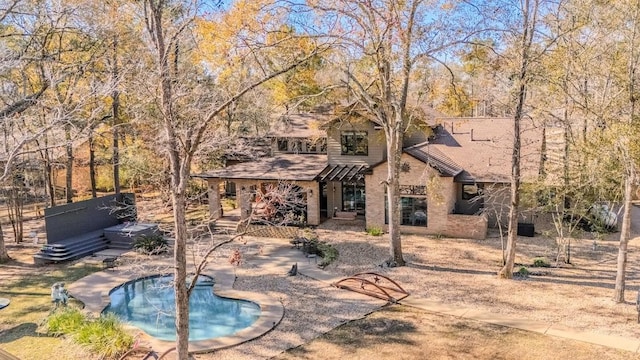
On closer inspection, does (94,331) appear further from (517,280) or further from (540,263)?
(540,263)

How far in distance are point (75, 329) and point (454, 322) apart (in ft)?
33.9

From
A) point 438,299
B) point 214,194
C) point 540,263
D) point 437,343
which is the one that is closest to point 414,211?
point 540,263

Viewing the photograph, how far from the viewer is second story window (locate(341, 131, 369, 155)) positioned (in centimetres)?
2738

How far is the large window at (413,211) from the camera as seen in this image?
25125 millimetres

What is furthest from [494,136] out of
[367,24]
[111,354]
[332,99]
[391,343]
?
[111,354]

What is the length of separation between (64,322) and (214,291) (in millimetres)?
4804

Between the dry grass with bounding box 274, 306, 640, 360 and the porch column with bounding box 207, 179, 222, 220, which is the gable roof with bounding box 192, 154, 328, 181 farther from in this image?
the dry grass with bounding box 274, 306, 640, 360

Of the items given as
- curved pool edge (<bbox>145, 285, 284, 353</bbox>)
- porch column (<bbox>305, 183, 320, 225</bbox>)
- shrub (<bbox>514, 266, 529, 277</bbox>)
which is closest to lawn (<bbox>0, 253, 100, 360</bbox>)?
curved pool edge (<bbox>145, 285, 284, 353</bbox>)

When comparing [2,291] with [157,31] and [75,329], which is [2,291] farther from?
[157,31]

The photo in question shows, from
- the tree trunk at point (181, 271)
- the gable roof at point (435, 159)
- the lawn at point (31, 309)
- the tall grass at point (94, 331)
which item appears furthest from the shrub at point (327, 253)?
the tree trunk at point (181, 271)

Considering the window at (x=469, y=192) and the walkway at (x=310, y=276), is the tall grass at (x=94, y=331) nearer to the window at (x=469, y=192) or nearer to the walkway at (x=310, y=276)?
the walkway at (x=310, y=276)

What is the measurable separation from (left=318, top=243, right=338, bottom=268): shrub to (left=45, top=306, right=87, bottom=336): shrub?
29.4ft

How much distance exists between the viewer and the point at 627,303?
1552 cm

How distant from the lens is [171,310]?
16375mm
